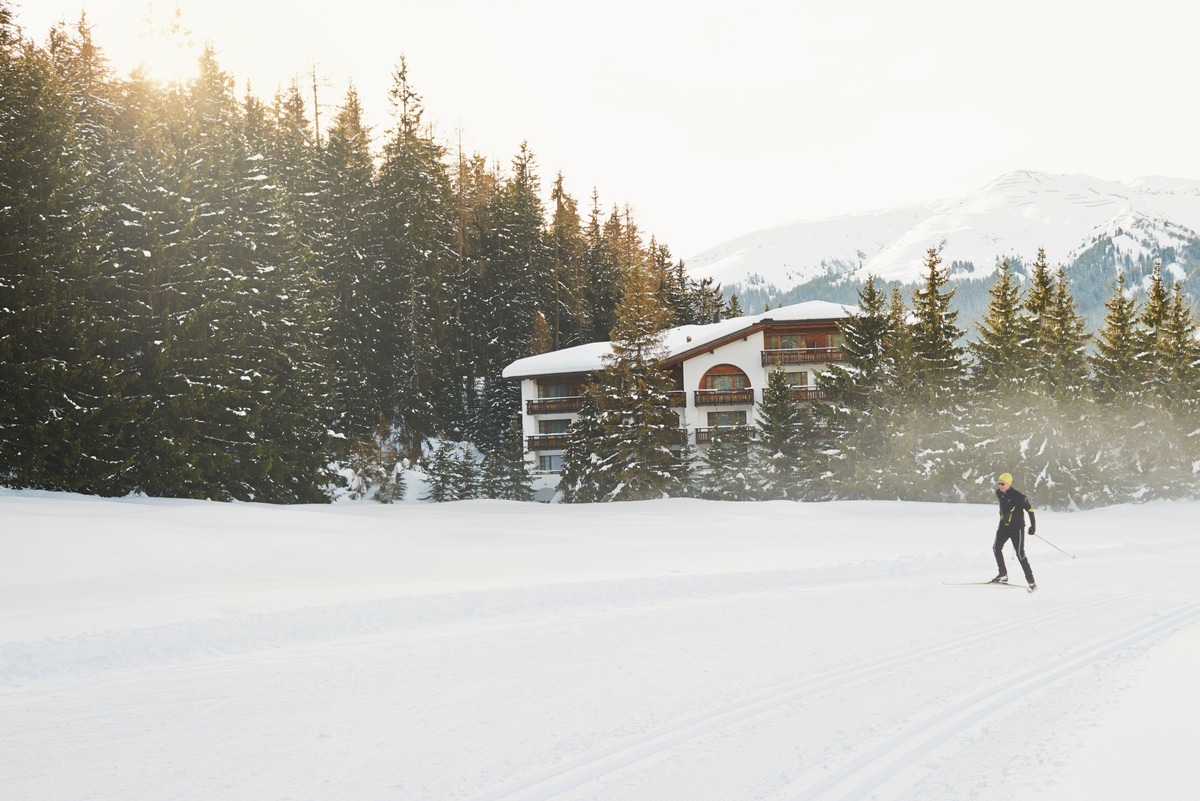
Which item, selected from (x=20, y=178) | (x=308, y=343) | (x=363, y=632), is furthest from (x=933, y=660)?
(x=308, y=343)

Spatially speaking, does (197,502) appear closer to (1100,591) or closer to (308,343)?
(308,343)

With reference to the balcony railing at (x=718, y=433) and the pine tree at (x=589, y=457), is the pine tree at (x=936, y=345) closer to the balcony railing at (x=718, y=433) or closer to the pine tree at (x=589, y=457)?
the balcony railing at (x=718, y=433)

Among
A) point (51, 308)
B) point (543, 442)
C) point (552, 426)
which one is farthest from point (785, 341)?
point (51, 308)

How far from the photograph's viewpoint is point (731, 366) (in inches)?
2090

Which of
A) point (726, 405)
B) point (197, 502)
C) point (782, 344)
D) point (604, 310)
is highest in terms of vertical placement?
point (604, 310)

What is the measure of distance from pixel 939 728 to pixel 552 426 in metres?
49.7

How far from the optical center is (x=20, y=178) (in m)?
25.5

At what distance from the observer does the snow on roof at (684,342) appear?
170 ft

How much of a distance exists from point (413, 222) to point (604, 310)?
2097 centimetres

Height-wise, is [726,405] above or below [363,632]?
above

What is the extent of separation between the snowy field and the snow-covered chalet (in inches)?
1292

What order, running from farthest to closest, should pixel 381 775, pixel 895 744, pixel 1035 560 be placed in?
pixel 1035 560 < pixel 895 744 < pixel 381 775

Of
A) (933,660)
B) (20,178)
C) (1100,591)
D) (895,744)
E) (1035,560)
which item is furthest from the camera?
(20,178)

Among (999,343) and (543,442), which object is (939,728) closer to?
(999,343)
